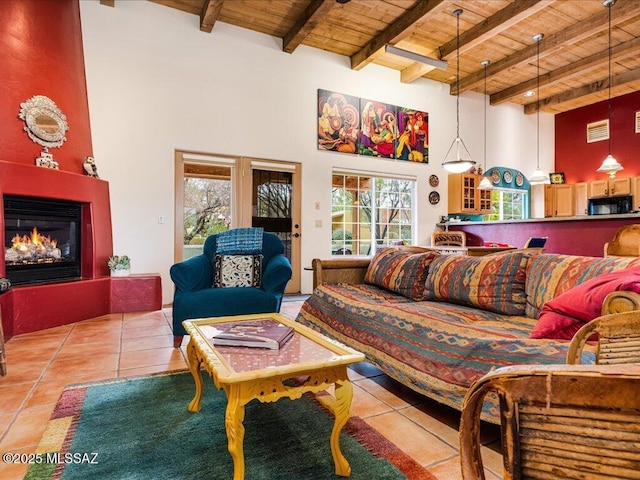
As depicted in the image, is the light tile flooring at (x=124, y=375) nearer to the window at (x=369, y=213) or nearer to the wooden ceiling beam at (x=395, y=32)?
the window at (x=369, y=213)

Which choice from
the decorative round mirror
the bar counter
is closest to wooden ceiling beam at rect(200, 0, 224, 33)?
the decorative round mirror

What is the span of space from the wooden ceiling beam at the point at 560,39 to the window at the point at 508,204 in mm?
2451

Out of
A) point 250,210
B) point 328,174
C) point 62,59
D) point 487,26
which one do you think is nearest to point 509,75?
point 487,26

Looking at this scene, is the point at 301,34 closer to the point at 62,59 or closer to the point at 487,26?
the point at 487,26

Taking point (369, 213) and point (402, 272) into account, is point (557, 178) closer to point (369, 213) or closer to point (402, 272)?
point (369, 213)

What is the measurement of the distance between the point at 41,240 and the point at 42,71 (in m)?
1.66

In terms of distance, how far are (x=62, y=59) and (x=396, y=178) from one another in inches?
192

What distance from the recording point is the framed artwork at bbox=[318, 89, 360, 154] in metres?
5.55

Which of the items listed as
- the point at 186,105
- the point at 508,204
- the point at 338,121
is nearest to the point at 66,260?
the point at 186,105

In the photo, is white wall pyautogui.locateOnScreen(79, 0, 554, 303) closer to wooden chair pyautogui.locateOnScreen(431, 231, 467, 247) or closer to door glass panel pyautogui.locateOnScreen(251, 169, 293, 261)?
door glass panel pyautogui.locateOnScreen(251, 169, 293, 261)

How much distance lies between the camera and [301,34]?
186 inches

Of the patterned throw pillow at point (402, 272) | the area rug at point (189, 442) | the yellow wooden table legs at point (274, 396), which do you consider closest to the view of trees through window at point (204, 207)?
the patterned throw pillow at point (402, 272)

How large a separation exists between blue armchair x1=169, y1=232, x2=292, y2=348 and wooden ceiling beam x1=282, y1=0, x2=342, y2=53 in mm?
3092

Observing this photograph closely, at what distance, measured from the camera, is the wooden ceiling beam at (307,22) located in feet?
13.6
